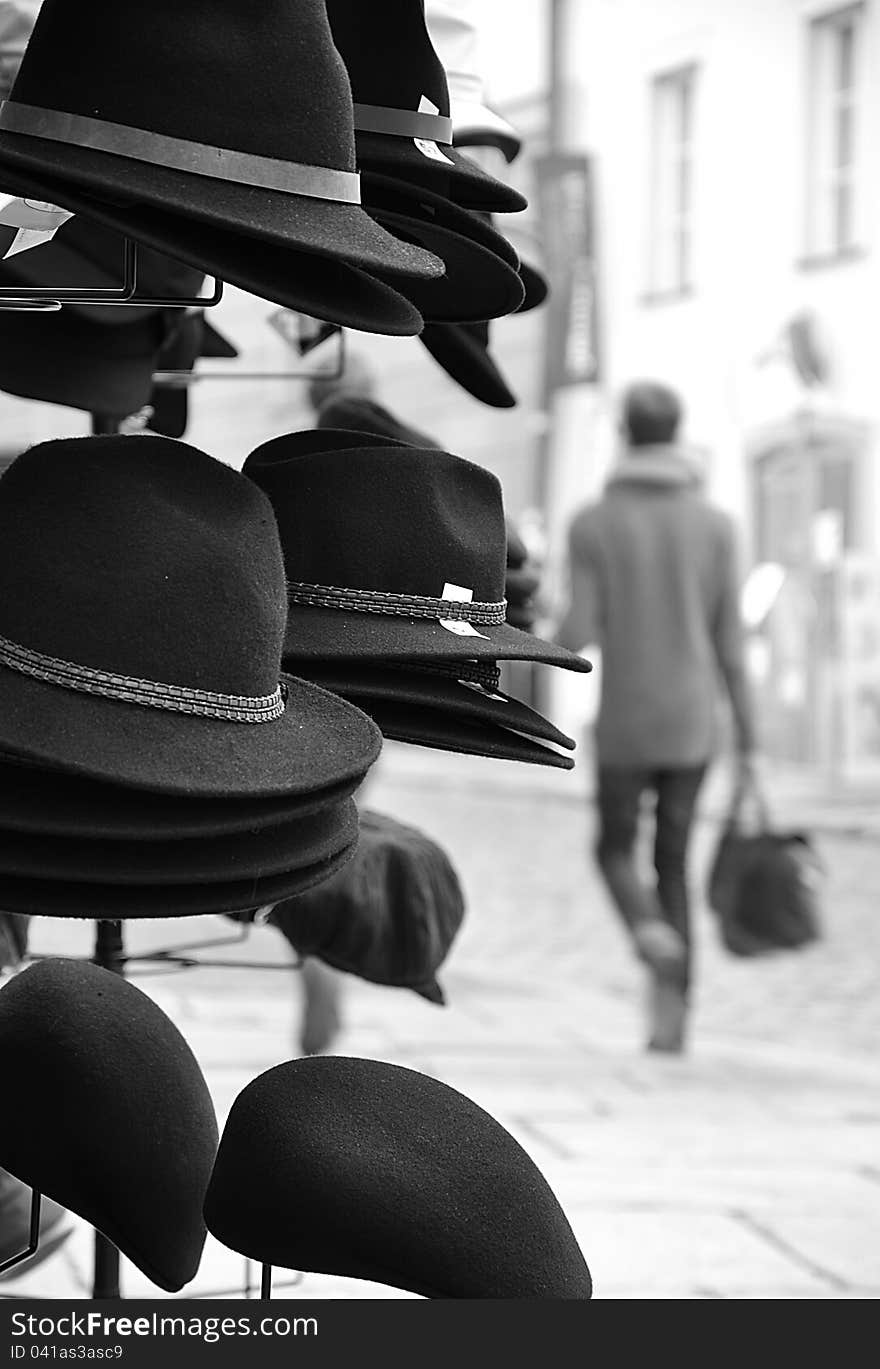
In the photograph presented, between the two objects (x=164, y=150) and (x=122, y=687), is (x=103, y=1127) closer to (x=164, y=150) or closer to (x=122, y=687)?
(x=122, y=687)

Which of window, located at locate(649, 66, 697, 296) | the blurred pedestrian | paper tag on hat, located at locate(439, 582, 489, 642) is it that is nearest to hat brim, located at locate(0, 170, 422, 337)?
paper tag on hat, located at locate(439, 582, 489, 642)

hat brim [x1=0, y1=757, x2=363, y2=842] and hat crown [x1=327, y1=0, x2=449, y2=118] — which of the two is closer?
hat brim [x1=0, y1=757, x2=363, y2=842]

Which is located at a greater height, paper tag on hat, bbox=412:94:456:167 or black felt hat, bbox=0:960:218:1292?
paper tag on hat, bbox=412:94:456:167

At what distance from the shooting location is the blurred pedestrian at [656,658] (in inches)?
211

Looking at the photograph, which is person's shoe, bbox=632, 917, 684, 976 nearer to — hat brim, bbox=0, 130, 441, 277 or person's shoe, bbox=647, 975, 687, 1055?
person's shoe, bbox=647, 975, 687, 1055

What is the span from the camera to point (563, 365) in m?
18.4

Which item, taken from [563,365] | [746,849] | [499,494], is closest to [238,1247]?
[499,494]

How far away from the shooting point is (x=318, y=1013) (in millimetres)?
4887

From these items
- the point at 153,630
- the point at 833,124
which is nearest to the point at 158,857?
the point at 153,630

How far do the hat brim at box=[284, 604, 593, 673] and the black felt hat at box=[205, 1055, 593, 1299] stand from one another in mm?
357

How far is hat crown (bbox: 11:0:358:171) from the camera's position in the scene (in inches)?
58.9

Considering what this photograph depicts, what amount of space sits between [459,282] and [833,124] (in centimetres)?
1565

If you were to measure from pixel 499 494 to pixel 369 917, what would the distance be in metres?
0.61

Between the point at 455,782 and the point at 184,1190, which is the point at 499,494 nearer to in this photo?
the point at 184,1190
